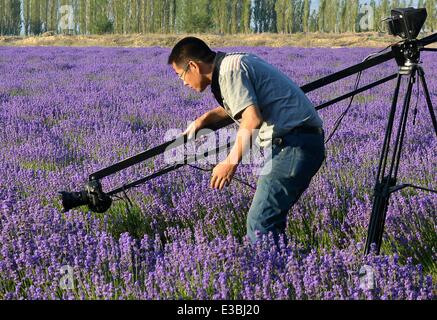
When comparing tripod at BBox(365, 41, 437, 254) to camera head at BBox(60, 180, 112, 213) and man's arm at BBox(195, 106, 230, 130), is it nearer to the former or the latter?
man's arm at BBox(195, 106, 230, 130)

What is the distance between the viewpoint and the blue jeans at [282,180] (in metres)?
2.57

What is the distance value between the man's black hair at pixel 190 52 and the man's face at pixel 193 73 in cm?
2

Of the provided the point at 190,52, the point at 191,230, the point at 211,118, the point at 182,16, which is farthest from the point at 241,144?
the point at 182,16

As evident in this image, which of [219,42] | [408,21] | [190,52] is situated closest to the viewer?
[408,21]

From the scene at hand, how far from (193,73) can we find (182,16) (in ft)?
201

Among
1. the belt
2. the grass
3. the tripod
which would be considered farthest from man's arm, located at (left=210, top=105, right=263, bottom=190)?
the grass

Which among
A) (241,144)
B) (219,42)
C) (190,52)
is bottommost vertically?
(241,144)

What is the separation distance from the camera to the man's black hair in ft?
8.07

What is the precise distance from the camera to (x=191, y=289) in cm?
213

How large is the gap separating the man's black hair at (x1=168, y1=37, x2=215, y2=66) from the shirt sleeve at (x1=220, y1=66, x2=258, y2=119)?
14cm

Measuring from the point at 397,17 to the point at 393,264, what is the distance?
102 cm

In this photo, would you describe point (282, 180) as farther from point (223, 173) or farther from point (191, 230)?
point (191, 230)

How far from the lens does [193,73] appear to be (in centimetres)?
253

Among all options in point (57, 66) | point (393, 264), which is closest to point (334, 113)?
point (393, 264)
